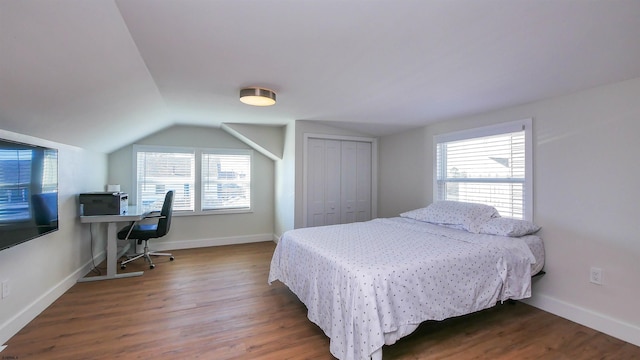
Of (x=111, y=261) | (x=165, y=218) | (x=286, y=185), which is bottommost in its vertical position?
(x=111, y=261)

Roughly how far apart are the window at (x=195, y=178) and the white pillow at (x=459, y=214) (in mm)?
Result: 3244

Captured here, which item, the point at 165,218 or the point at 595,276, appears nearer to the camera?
the point at 595,276

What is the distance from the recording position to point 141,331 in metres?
2.28

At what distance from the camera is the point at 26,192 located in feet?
7.02

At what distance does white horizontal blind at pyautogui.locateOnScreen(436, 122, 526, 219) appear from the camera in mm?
2969

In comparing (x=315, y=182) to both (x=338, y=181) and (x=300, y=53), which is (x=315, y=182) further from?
(x=300, y=53)

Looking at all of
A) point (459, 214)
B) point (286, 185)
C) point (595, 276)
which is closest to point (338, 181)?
point (286, 185)

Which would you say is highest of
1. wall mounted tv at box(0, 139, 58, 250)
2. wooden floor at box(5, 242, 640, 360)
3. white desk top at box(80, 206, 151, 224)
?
wall mounted tv at box(0, 139, 58, 250)

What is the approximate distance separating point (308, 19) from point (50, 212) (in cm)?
283

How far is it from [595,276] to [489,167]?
136 cm

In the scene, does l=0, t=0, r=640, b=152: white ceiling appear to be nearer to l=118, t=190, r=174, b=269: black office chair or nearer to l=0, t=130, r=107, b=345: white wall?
l=0, t=130, r=107, b=345: white wall

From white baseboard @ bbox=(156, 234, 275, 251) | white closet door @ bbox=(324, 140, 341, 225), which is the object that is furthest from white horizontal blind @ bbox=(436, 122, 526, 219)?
white baseboard @ bbox=(156, 234, 275, 251)

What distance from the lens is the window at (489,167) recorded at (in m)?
2.91

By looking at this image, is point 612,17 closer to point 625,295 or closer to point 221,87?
point 625,295
